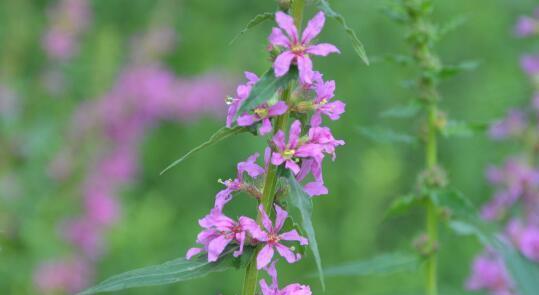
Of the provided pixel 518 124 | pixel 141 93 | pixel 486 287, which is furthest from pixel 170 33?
pixel 486 287

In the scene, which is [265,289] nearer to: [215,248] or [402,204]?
[215,248]

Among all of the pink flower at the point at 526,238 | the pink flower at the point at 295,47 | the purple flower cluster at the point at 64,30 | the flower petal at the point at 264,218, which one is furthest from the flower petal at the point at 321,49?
the purple flower cluster at the point at 64,30

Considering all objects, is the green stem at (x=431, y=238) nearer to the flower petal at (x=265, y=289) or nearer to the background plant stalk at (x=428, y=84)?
the background plant stalk at (x=428, y=84)

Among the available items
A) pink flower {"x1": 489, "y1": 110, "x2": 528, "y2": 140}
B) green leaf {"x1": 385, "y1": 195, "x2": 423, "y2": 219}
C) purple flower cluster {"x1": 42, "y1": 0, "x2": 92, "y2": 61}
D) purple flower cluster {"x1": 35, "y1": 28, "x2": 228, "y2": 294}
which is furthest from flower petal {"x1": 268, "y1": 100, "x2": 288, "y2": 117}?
purple flower cluster {"x1": 42, "y1": 0, "x2": 92, "y2": 61}

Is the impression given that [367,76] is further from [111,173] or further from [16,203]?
[16,203]

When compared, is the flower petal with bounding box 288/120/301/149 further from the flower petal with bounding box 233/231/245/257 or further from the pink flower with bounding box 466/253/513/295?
the pink flower with bounding box 466/253/513/295

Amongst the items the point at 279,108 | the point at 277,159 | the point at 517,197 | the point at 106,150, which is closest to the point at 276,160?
the point at 277,159
